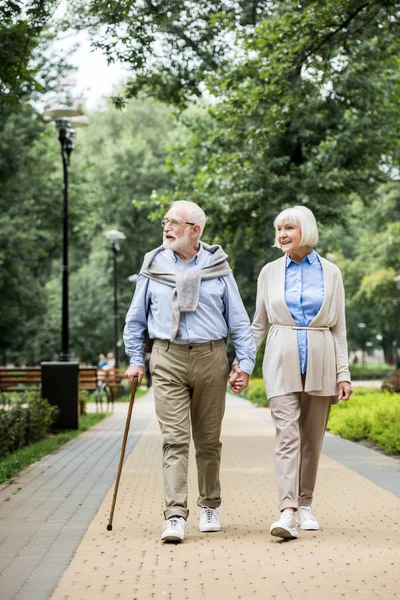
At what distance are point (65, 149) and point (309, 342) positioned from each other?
13271 millimetres

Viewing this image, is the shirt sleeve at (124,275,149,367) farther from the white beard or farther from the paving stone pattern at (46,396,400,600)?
the paving stone pattern at (46,396,400,600)

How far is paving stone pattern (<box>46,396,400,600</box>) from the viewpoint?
4.83 metres

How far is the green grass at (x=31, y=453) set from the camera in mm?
10117

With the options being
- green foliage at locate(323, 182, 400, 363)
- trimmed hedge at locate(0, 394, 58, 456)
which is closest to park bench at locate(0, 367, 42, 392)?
trimmed hedge at locate(0, 394, 58, 456)

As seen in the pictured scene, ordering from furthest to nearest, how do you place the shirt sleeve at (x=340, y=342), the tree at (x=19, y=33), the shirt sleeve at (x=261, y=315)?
the tree at (x=19, y=33) → the shirt sleeve at (x=261, y=315) → the shirt sleeve at (x=340, y=342)

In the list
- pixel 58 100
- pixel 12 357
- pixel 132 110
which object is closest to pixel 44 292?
pixel 12 357

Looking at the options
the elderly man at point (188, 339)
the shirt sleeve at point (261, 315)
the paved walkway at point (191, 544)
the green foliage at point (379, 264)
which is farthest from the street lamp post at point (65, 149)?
the green foliage at point (379, 264)

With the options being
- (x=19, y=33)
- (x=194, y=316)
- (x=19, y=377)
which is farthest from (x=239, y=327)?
(x=19, y=377)

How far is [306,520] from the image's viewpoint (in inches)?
259

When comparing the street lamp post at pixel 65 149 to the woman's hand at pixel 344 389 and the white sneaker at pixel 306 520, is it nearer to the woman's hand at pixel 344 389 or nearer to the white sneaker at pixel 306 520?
the white sneaker at pixel 306 520

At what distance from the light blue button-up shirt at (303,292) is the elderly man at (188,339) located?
0.98ft

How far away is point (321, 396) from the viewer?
655 centimetres

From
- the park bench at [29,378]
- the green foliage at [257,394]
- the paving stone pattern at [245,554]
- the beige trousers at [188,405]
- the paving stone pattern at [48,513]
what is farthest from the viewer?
the green foliage at [257,394]

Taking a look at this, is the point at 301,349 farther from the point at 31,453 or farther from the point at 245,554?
the point at 31,453
